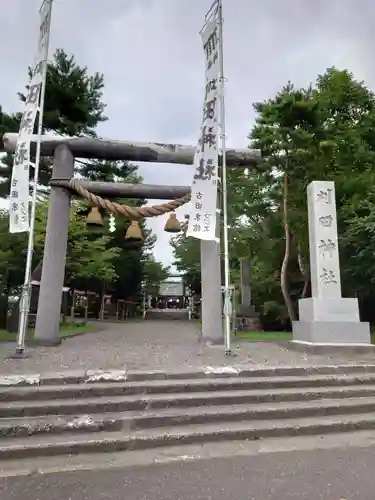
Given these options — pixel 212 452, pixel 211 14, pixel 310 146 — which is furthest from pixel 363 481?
pixel 310 146

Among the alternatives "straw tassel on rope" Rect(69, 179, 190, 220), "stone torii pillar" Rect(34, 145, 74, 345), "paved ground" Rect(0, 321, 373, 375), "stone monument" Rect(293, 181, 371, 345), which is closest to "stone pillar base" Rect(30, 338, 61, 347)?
"stone torii pillar" Rect(34, 145, 74, 345)

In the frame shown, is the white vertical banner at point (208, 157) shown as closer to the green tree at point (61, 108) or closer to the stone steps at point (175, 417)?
the stone steps at point (175, 417)

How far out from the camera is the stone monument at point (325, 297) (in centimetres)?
827

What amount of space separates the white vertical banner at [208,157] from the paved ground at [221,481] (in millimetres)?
4824

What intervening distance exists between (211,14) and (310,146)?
6.40 metres

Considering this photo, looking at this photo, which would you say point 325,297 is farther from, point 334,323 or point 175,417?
point 175,417

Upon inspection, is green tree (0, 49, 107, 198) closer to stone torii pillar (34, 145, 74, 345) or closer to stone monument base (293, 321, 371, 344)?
stone torii pillar (34, 145, 74, 345)

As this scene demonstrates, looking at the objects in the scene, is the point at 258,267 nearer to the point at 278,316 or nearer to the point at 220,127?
the point at 278,316

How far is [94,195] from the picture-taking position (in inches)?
358

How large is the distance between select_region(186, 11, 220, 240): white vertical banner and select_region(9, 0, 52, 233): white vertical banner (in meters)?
3.32

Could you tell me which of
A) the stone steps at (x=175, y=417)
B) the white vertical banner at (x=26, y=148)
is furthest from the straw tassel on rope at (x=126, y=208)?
the stone steps at (x=175, y=417)

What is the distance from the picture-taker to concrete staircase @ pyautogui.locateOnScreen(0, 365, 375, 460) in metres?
3.96

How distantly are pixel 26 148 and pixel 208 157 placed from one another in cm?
371

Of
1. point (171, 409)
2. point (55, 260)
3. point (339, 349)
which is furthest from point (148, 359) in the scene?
point (339, 349)
